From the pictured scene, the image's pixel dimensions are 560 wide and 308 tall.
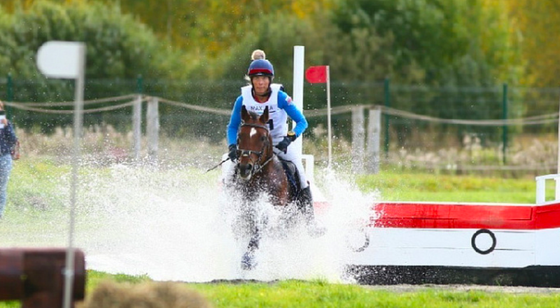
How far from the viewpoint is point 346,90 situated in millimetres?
30453

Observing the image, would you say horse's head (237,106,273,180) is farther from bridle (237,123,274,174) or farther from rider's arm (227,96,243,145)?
rider's arm (227,96,243,145)

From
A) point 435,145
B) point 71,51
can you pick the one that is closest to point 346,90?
point 435,145

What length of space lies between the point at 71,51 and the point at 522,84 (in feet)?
140

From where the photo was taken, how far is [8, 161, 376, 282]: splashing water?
394 inches

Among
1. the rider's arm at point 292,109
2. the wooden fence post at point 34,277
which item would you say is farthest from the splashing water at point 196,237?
the wooden fence post at point 34,277

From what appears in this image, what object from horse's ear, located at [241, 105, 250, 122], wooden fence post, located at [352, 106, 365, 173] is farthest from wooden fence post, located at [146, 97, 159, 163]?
horse's ear, located at [241, 105, 250, 122]

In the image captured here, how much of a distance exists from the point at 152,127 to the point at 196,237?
35.3 feet

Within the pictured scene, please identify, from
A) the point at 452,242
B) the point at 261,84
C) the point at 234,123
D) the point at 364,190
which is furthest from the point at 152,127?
the point at 452,242

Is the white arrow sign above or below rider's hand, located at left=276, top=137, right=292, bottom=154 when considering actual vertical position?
above

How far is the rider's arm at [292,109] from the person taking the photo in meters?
10.2

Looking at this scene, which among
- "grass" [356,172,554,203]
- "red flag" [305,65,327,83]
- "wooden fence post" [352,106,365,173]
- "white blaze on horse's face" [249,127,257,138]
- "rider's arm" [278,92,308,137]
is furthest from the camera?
"wooden fence post" [352,106,365,173]

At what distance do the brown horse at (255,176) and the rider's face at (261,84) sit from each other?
0.31m

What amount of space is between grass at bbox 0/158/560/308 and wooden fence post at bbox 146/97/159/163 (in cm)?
285

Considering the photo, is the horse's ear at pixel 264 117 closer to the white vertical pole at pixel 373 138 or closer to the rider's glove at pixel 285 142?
the rider's glove at pixel 285 142
